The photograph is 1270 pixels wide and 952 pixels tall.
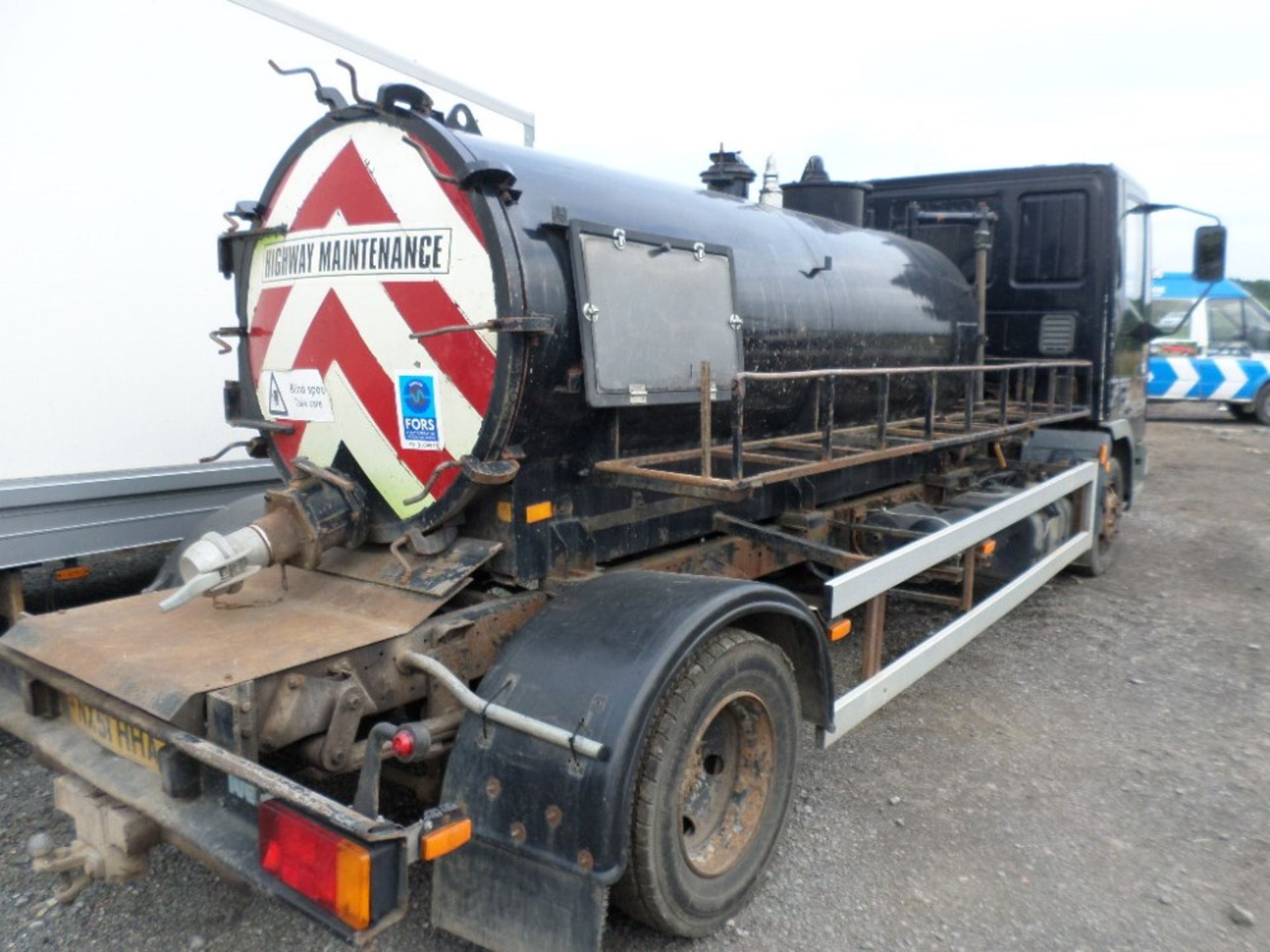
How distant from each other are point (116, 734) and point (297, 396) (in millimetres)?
1263

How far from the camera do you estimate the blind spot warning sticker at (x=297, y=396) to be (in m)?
3.22

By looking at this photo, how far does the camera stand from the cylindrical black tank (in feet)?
9.00

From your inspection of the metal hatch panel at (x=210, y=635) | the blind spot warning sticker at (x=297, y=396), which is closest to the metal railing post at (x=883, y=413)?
the metal hatch panel at (x=210, y=635)

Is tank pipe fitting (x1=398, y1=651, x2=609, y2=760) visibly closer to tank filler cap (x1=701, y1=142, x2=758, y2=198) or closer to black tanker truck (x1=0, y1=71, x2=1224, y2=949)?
black tanker truck (x1=0, y1=71, x2=1224, y2=949)

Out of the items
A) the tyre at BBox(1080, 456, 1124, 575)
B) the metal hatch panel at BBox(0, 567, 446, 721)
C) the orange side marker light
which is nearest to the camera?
the orange side marker light

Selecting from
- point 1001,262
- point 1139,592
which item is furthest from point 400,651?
point 1139,592

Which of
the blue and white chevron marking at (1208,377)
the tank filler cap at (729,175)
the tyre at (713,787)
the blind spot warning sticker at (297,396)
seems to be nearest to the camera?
the tyre at (713,787)

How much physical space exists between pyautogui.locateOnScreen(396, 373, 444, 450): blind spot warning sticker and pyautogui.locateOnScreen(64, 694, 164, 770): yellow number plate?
1.08 meters

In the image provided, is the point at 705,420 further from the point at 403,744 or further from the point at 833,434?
the point at 833,434

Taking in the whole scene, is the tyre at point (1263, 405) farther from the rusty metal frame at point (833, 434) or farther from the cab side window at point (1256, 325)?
the rusty metal frame at point (833, 434)

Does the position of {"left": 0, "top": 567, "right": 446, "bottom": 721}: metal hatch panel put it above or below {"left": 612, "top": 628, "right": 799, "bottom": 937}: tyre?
above

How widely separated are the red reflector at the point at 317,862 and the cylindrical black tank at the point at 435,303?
105 cm

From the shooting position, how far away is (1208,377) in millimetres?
16891

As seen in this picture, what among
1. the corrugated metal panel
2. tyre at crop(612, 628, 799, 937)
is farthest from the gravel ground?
the corrugated metal panel
